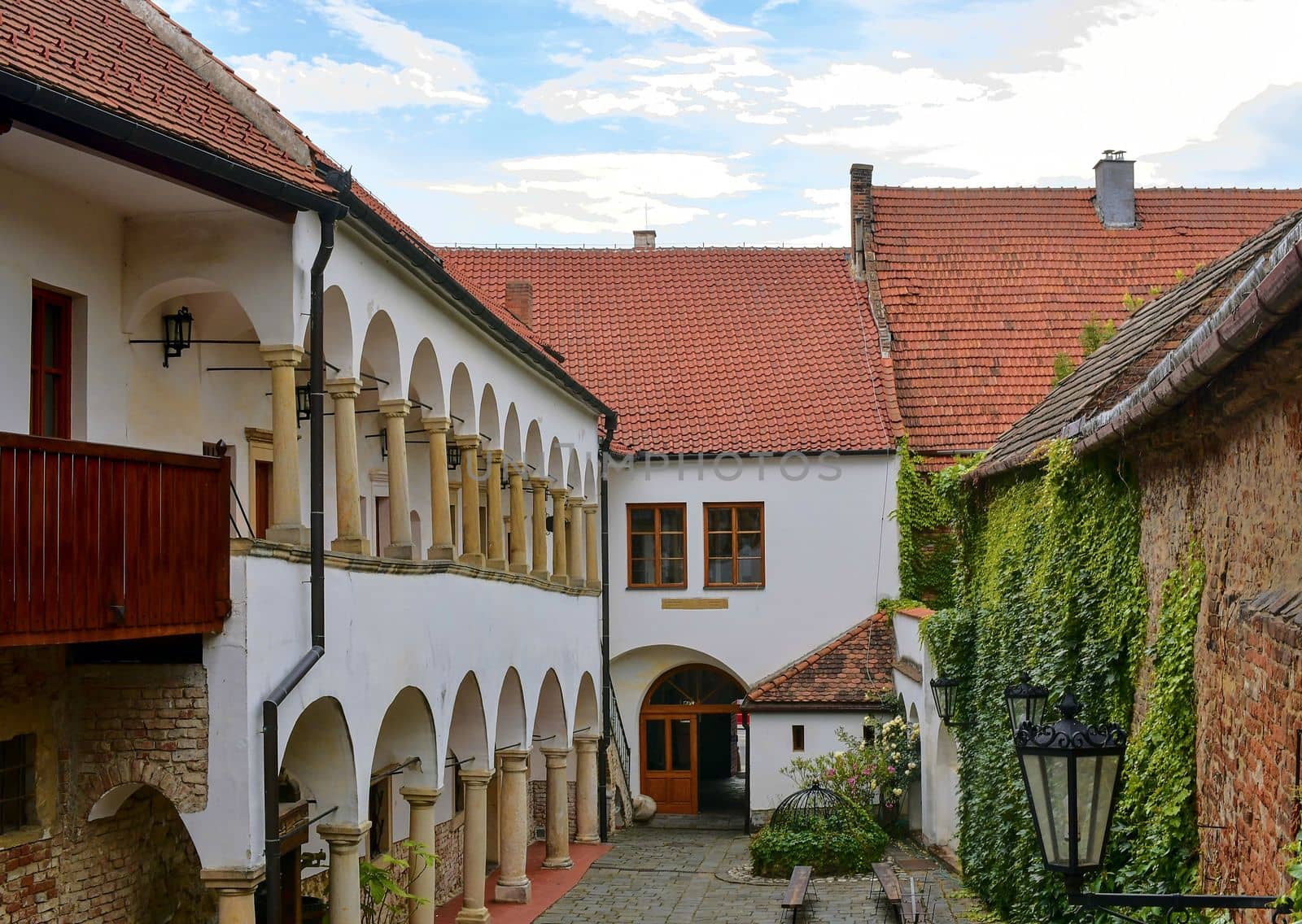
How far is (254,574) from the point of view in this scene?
1098cm

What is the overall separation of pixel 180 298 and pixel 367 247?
5.75ft

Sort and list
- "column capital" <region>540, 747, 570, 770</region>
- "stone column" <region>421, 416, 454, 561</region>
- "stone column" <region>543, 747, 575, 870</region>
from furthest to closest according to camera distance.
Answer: "column capital" <region>540, 747, 570, 770</region> < "stone column" <region>543, 747, 575, 870</region> < "stone column" <region>421, 416, 454, 561</region>

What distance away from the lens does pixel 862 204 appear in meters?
32.2

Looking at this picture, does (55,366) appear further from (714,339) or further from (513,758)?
(714,339)

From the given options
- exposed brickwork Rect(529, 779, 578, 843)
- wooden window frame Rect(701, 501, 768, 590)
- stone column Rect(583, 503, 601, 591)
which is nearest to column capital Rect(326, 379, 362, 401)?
stone column Rect(583, 503, 601, 591)

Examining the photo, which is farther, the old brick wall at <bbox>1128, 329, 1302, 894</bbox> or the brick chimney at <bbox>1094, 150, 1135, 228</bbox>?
the brick chimney at <bbox>1094, 150, 1135, 228</bbox>

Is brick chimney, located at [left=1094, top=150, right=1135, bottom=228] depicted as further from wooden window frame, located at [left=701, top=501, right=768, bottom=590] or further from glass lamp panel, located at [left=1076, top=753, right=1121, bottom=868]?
glass lamp panel, located at [left=1076, top=753, right=1121, bottom=868]

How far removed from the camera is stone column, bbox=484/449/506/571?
66.2 feet

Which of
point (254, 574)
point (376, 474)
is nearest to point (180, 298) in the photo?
point (254, 574)

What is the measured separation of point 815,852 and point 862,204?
49.4ft

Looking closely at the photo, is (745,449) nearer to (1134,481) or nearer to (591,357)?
(591,357)

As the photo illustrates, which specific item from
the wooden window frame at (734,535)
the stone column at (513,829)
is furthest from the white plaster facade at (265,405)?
the wooden window frame at (734,535)

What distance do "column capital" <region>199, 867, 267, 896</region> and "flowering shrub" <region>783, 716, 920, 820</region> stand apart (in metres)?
15.4

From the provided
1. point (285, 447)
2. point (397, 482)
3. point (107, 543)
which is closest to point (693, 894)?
point (397, 482)
